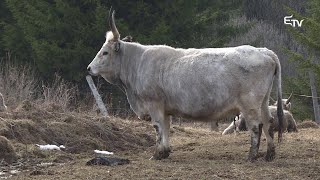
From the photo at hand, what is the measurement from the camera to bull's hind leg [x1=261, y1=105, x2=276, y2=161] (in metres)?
10.6

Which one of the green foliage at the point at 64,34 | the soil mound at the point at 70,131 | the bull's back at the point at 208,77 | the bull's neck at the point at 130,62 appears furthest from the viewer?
the green foliage at the point at 64,34

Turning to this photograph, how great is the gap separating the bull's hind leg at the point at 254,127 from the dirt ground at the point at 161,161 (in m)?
0.17

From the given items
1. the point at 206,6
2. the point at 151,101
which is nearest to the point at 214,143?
the point at 151,101

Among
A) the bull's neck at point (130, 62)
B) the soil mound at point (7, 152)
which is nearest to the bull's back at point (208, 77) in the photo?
the bull's neck at point (130, 62)

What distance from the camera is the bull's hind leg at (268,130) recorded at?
10617 mm

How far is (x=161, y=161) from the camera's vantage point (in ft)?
35.7

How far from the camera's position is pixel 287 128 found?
55.2ft

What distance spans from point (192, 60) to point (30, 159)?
9.97 ft

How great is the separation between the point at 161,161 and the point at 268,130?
5.85ft

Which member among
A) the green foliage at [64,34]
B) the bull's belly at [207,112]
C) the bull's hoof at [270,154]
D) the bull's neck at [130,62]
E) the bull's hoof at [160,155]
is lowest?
the green foliage at [64,34]

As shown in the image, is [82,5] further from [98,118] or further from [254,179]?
[254,179]

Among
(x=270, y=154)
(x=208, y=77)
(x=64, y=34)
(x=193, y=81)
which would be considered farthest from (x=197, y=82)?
(x=64, y=34)

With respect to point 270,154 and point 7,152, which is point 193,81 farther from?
point 7,152

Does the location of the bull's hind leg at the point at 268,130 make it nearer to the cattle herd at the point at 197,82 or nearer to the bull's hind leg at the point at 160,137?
the cattle herd at the point at 197,82
